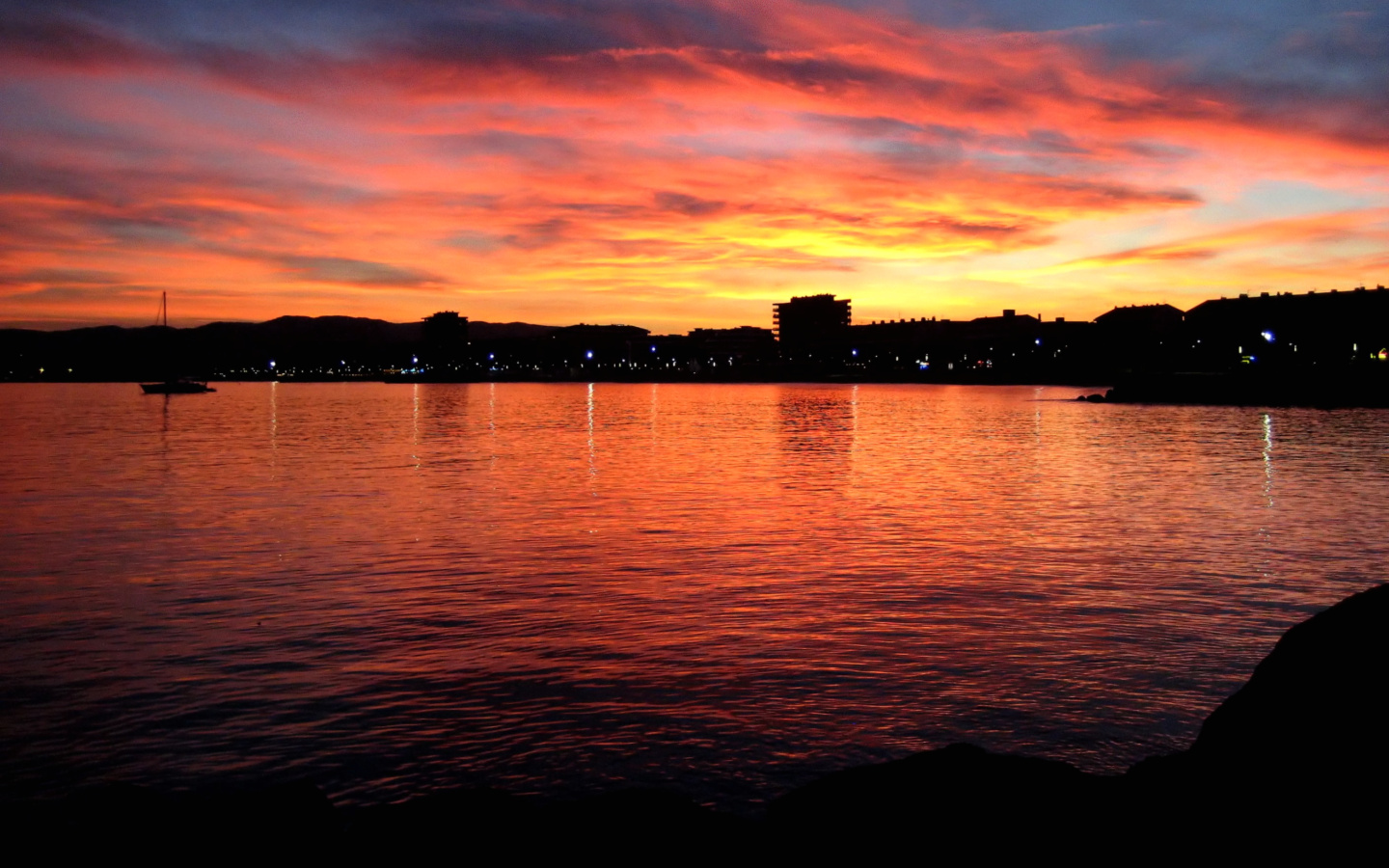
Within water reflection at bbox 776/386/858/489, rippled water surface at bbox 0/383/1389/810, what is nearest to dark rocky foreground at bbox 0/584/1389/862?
rippled water surface at bbox 0/383/1389/810

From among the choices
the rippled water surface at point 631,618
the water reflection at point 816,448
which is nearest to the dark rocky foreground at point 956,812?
the rippled water surface at point 631,618

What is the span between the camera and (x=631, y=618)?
1650 cm

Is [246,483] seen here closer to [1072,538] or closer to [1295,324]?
[1072,538]

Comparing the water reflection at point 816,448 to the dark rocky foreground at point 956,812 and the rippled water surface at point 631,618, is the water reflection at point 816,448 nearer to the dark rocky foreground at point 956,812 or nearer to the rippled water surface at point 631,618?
the rippled water surface at point 631,618

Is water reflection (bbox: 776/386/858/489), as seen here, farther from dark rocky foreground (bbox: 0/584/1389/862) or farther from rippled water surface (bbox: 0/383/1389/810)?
dark rocky foreground (bbox: 0/584/1389/862)

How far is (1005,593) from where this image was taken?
60.2 ft

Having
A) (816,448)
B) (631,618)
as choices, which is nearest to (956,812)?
(631,618)

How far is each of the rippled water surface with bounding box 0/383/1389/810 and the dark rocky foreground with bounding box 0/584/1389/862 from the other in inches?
79.4

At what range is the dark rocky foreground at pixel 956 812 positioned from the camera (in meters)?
6.99

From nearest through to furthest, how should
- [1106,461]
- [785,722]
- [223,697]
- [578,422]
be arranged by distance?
1. [785,722]
2. [223,697]
3. [1106,461]
4. [578,422]

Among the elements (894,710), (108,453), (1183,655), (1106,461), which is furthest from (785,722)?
(108,453)

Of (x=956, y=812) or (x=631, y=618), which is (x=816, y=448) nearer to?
(x=631, y=618)

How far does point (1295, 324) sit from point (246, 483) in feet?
570

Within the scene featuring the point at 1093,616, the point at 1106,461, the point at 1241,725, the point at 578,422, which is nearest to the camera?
the point at 1241,725
